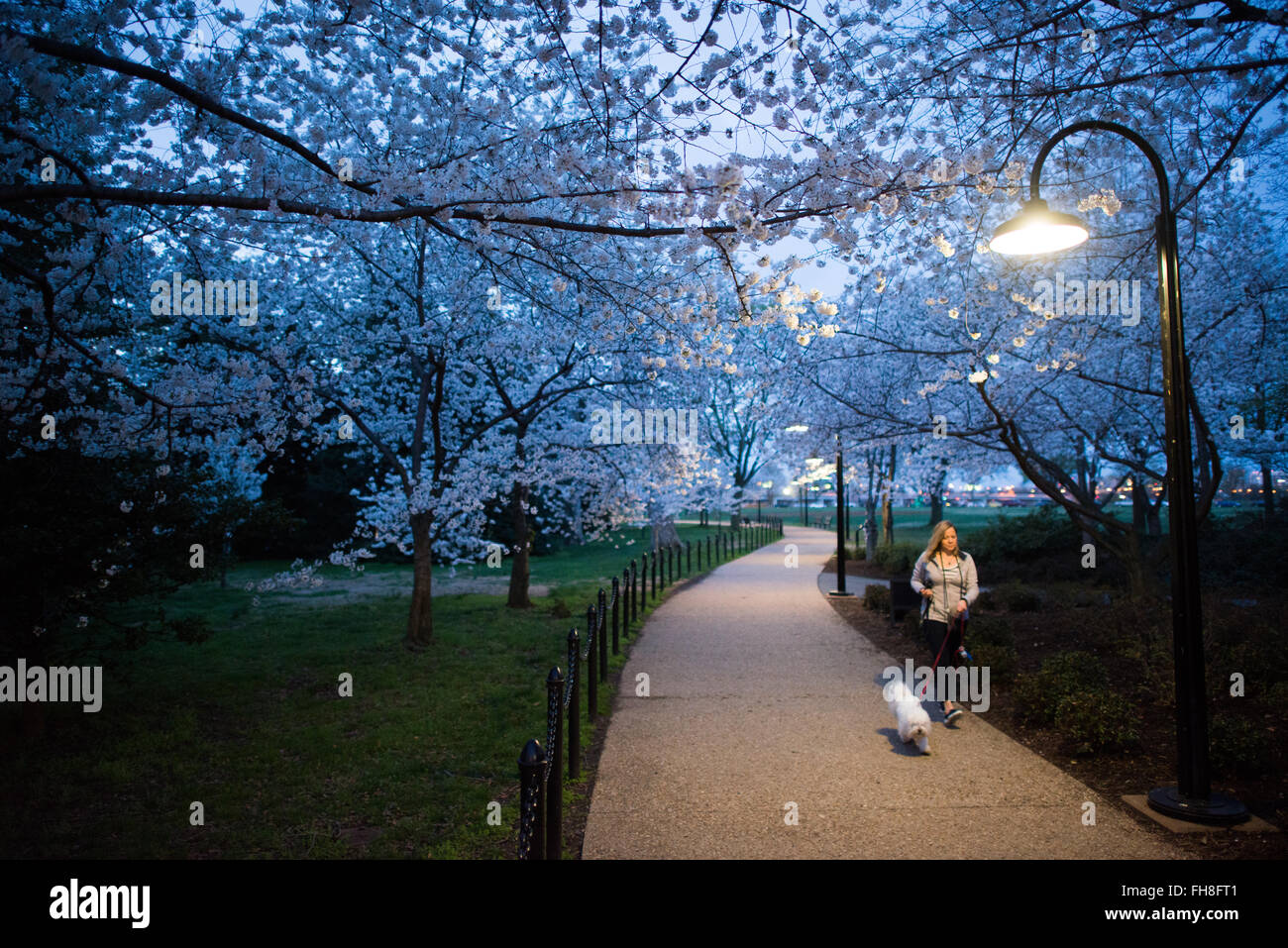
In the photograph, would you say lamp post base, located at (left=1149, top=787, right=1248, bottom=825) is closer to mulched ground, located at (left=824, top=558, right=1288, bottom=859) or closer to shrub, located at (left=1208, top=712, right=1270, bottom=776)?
mulched ground, located at (left=824, top=558, right=1288, bottom=859)

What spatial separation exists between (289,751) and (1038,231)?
7.34 metres

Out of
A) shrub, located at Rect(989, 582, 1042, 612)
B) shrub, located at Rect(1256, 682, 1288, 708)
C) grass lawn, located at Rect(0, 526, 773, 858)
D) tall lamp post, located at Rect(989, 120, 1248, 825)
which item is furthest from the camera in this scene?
shrub, located at Rect(989, 582, 1042, 612)

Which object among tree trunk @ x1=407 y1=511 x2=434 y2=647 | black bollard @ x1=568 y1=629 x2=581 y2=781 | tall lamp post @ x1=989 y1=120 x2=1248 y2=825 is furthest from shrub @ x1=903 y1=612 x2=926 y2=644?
tree trunk @ x1=407 y1=511 x2=434 y2=647

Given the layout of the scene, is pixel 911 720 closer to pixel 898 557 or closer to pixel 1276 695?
pixel 1276 695

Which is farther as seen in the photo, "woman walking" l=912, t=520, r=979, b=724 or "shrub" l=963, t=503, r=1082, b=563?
"shrub" l=963, t=503, r=1082, b=563

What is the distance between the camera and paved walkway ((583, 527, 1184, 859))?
181 inches

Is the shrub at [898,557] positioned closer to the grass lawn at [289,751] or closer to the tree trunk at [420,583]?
the grass lawn at [289,751]

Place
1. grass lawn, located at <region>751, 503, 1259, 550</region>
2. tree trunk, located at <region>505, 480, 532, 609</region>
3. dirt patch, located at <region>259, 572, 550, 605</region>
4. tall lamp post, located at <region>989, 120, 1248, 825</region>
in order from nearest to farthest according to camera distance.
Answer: tall lamp post, located at <region>989, 120, 1248, 825</region>
tree trunk, located at <region>505, 480, 532, 609</region>
dirt patch, located at <region>259, 572, 550, 605</region>
grass lawn, located at <region>751, 503, 1259, 550</region>

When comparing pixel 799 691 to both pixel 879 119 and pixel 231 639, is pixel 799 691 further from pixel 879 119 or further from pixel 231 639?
pixel 231 639

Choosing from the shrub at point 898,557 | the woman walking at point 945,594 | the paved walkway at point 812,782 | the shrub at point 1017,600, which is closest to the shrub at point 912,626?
the paved walkway at point 812,782

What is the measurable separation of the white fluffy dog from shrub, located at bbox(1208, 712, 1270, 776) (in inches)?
74.4
